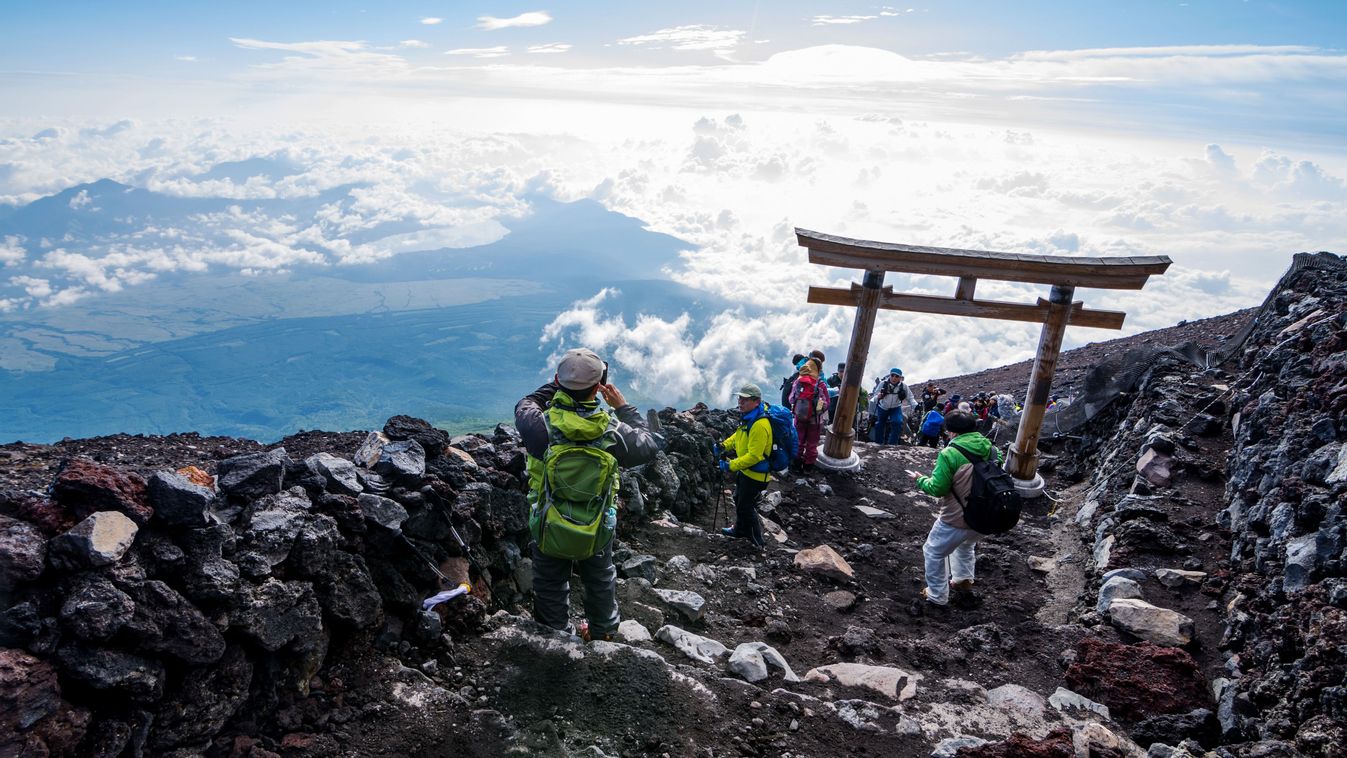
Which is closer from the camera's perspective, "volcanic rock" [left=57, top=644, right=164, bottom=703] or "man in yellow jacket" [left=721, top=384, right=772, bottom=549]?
"volcanic rock" [left=57, top=644, right=164, bottom=703]

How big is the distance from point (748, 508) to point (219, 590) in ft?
17.7

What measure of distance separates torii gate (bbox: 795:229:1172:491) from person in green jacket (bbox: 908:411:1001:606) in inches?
163

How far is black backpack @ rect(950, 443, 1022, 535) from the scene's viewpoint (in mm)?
6289

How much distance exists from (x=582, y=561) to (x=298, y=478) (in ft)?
6.45

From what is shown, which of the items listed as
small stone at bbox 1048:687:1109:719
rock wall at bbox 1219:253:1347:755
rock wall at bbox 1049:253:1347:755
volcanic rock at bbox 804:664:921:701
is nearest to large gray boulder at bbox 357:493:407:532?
volcanic rock at bbox 804:664:921:701

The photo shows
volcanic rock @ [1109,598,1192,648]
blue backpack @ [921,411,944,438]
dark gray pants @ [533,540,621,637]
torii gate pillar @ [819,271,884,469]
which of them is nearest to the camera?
dark gray pants @ [533,540,621,637]

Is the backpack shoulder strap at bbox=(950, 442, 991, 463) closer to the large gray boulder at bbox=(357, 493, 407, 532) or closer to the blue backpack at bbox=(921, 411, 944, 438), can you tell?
the large gray boulder at bbox=(357, 493, 407, 532)

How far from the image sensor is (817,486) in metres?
10.6

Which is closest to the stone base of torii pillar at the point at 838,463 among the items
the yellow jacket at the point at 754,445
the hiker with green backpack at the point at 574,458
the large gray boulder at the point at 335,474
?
the yellow jacket at the point at 754,445

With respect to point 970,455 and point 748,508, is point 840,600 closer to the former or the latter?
point 748,508

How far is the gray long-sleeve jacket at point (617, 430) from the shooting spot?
173 inches

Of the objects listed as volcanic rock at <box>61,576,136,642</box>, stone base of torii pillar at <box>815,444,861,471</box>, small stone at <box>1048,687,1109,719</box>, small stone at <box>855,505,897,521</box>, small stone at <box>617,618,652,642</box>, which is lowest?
small stone at <box>855,505,897,521</box>

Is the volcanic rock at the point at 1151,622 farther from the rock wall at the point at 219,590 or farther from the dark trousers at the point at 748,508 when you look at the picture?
the rock wall at the point at 219,590

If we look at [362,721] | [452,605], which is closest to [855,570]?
[452,605]
